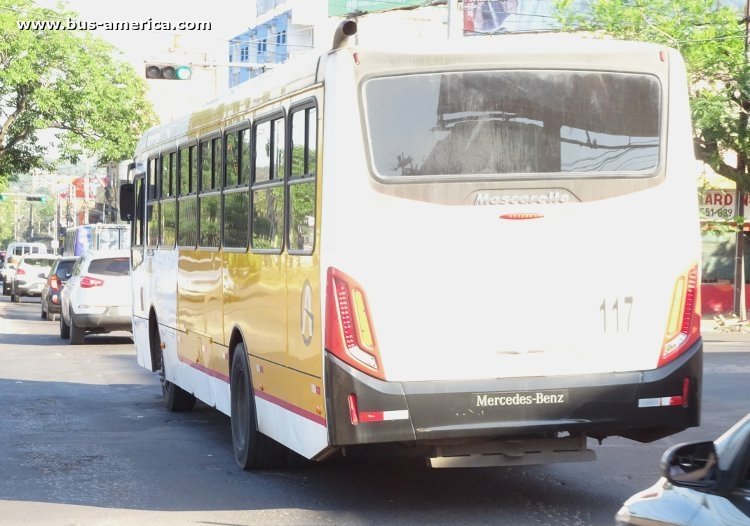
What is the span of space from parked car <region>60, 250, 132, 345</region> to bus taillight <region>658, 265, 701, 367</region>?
18346 mm

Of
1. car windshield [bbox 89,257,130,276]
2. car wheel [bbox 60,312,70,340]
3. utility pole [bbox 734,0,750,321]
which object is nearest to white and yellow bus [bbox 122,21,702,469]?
car windshield [bbox 89,257,130,276]

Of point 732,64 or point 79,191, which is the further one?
point 79,191

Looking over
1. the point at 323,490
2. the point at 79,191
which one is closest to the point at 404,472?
the point at 323,490

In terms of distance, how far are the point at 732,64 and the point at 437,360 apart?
27933 mm

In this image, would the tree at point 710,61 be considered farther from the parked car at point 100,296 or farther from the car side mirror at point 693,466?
the car side mirror at point 693,466

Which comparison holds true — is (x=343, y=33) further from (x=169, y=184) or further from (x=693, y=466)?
(x=169, y=184)

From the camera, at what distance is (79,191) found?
146 metres

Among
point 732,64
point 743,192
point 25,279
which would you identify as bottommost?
point 25,279

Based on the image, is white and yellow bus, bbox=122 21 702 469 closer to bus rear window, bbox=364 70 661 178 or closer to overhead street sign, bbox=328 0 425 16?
bus rear window, bbox=364 70 661 178

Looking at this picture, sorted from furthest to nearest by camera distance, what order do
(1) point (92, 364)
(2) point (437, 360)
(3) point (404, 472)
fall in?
(1) point (92, 364) → (3) point (404, 472) → (2) point (437, 360)

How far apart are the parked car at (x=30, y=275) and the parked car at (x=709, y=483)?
49583mm

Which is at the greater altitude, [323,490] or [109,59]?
[109,59]

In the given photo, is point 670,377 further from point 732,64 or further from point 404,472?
point 732,64

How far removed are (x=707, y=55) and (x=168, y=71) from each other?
13.6 metres
